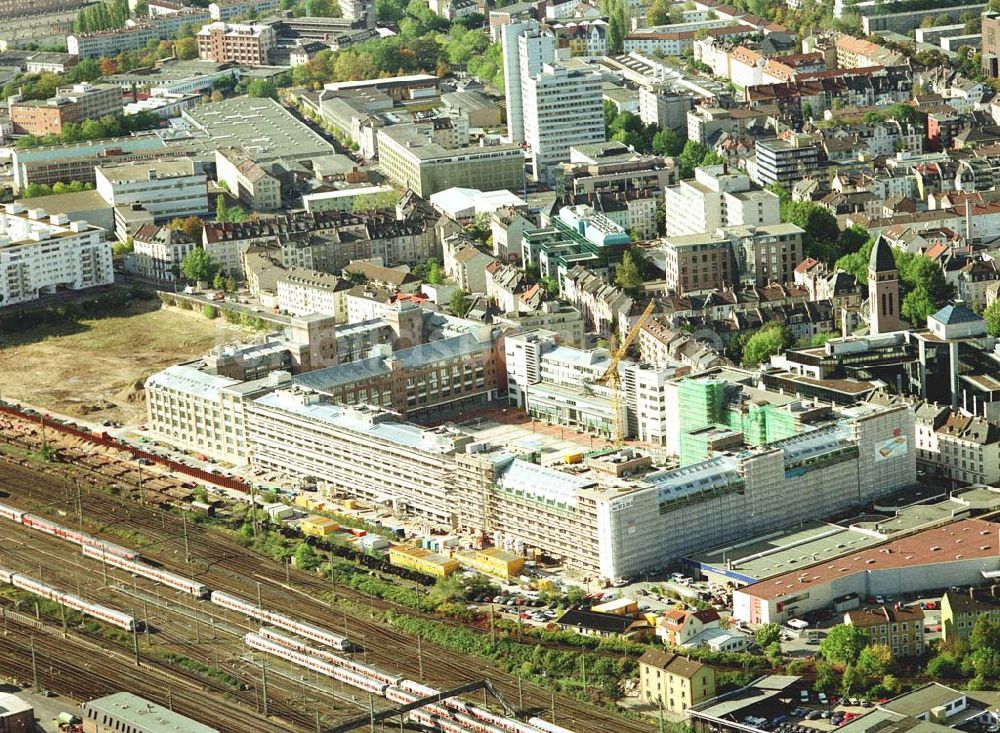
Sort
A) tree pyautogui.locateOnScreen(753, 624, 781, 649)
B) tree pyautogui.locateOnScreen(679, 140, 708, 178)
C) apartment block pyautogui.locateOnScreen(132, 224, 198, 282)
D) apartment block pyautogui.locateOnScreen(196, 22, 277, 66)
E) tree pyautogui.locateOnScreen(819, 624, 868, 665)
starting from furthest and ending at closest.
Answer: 1. apartment block pyautogui.locateOnScreen(196, 22, 277, 66)
2. tree pyautogui.locateOnScreen(679, 140, 708, 178)
3. apartment block pyautogui.locateOnScreen(132, 224, 198, 282)
4. tree pyautogui.locateOnScreen(753, 624, 781, 649)
5. tree pyautogui.locateOnScreen(819, 624, 868, 665)

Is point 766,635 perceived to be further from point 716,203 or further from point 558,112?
point 558,112

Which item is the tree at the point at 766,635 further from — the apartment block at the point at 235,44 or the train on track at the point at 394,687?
the apartment block at the point at 235,44

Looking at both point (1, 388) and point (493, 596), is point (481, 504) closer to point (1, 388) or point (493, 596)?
point (493, 596)

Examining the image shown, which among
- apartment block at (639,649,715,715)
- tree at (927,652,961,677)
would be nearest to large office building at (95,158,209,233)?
apartment block at (639,649,715,715)

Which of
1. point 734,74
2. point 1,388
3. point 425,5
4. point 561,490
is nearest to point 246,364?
point 1,388

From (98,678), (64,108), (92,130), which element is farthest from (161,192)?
(98,678)

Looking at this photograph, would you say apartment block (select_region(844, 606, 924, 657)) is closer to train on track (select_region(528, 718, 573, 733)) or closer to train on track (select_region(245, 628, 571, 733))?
train on track (select_region(528, 718, 573, 733))
